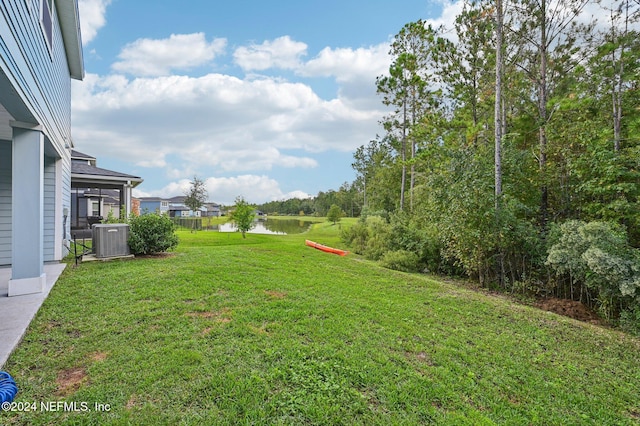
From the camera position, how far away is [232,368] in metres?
2.56

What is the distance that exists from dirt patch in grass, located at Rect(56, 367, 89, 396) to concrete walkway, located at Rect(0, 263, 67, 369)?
1.78 feet

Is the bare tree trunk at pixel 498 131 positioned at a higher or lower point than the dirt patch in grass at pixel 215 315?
higher

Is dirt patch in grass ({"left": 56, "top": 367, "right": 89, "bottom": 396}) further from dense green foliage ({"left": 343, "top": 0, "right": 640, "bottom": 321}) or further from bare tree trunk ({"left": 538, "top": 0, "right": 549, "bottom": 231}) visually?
bare tree trunk ({"left": 538, "top": 0, "right": 549, "bottom": 231})

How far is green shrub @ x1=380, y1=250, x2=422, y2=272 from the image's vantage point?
8984 mm

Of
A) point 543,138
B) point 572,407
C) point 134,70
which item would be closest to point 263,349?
point 572,407

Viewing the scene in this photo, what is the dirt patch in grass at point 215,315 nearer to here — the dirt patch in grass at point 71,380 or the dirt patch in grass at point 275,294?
the dirt patch in grass at point 275,294

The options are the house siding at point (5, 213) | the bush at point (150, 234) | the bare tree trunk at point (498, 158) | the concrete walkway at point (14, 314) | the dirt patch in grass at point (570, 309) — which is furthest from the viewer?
the bush at point (150, 234)

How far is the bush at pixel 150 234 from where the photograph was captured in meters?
7.37

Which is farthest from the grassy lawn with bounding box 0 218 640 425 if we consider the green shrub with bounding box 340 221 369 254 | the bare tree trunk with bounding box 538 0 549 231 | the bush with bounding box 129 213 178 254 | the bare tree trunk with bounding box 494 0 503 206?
the green shrub with bounding box 340 221 369 254

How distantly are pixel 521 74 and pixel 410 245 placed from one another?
5.99 m

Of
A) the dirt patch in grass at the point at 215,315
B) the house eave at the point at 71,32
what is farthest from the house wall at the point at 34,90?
the dirt patch in grass at the point at 215,315

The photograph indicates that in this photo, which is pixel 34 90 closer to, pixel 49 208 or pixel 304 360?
→ pixel 49 208

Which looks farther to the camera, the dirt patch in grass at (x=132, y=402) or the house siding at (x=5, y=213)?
the house siding at (x=5, y=213)

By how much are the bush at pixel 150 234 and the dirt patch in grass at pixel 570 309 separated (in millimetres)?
8419
